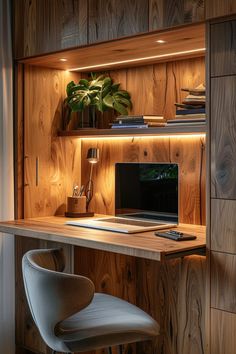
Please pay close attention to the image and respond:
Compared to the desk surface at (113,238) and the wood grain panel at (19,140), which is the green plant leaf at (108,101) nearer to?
the wood grain panel at (19,140)

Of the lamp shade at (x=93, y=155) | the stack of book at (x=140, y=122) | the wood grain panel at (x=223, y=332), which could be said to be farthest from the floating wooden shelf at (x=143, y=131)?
the wood grain panel at (x=223, y=332)

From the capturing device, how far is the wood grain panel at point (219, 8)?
7.84 feet

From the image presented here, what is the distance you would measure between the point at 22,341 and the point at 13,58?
5.90 feet

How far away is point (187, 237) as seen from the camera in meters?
2.68

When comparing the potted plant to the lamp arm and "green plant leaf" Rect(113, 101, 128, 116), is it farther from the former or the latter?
the lamp arm

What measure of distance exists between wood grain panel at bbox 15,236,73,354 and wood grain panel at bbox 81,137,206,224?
1.97 feet

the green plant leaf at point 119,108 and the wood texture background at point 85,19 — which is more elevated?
the wood texture background at point 85,19

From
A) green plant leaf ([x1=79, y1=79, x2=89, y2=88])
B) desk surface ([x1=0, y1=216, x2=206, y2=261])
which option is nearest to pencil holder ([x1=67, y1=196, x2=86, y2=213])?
desk surface ([x1=0, y1=216, x2=206, y2=261])

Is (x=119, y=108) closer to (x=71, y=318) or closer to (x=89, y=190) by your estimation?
(x=89, y=190)

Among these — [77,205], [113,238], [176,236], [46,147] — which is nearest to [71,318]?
[113,238]

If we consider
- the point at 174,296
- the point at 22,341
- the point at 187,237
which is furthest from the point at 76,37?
the point at 22,341

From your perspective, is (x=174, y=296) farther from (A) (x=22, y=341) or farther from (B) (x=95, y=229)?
(A) (x=22, y=341)

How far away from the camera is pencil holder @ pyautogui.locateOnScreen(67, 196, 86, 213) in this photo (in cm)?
356

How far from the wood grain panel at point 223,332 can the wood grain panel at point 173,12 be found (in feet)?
4.53
